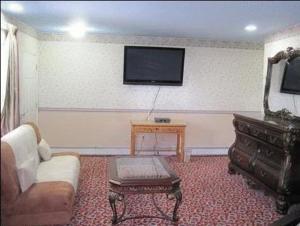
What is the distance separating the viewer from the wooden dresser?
3393 mm

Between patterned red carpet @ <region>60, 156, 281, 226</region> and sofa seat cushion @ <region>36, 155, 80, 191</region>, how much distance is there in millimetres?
363

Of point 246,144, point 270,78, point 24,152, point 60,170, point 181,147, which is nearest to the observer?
point 24,152

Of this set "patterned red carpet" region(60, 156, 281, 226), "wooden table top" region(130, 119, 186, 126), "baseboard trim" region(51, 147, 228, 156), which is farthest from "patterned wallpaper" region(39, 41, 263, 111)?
"patterned red carpet" region(60, 156, 281, 226)

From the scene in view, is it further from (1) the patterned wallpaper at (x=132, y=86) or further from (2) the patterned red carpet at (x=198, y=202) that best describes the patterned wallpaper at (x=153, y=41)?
(2) the patterned red carpet at (x=198, y=202)

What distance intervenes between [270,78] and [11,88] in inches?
136

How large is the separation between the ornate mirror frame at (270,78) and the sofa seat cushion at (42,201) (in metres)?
2.87

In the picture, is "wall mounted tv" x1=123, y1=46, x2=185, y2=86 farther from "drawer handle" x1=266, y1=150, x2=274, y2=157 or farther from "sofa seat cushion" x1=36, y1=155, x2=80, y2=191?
"drawer handle" x1=266, y1=150, x2=274, y2=157

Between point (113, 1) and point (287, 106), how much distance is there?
116 inches

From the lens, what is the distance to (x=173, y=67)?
18.1 feet

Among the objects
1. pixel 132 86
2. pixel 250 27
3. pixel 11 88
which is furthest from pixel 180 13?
pixel 132 86

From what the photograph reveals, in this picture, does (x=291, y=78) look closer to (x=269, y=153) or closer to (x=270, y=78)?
(x=270, y=78)

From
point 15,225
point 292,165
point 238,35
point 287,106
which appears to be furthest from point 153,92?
point 15,225

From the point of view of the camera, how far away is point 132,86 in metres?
5.53

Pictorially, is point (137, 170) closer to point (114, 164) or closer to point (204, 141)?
point (114, 164)
